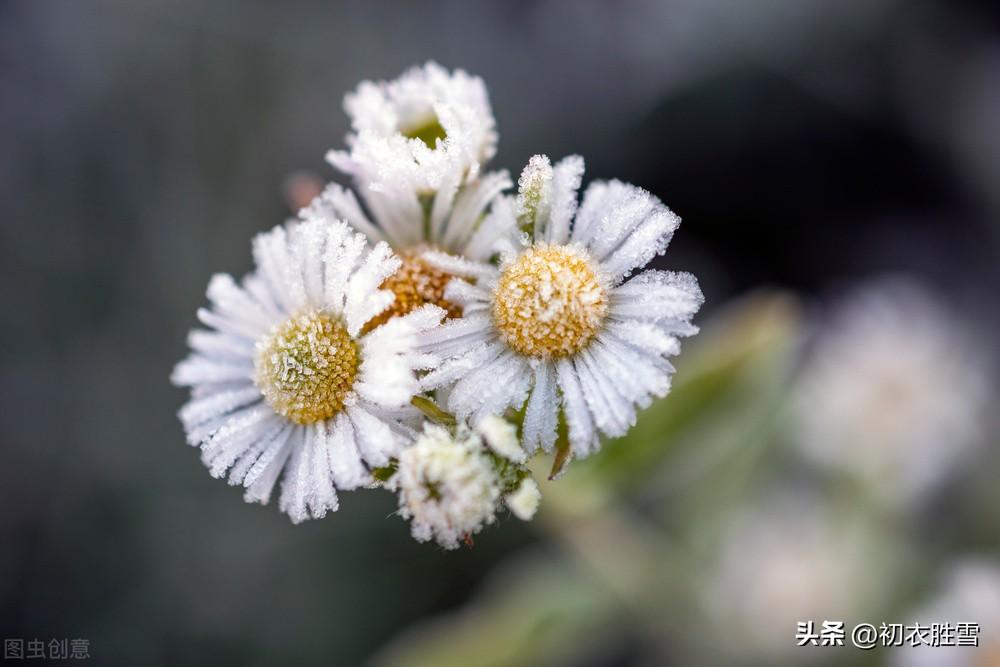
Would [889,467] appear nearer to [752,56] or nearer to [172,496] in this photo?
[752,56]

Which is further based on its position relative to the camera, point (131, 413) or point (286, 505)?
point (131, 413)

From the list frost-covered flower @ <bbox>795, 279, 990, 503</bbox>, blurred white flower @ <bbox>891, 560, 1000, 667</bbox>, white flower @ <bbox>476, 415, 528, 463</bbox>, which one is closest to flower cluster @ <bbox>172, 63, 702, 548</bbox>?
white flower @ <bbox>476, 415, 528, 463</bbox>

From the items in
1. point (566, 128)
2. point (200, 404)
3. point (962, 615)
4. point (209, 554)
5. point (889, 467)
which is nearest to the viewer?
point (200, 404)

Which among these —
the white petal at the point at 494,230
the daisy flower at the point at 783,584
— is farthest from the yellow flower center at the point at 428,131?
the daisy flower at the point at 783,584

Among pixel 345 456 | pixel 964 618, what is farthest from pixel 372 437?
pixel 964 618

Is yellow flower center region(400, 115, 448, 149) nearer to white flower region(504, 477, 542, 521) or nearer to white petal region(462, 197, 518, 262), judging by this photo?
white petal region(462, 197, 518, 262)

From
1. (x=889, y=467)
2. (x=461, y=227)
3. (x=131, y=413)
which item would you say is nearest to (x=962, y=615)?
(x=889, y=467)

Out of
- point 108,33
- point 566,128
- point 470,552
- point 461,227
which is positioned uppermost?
point 108,33
